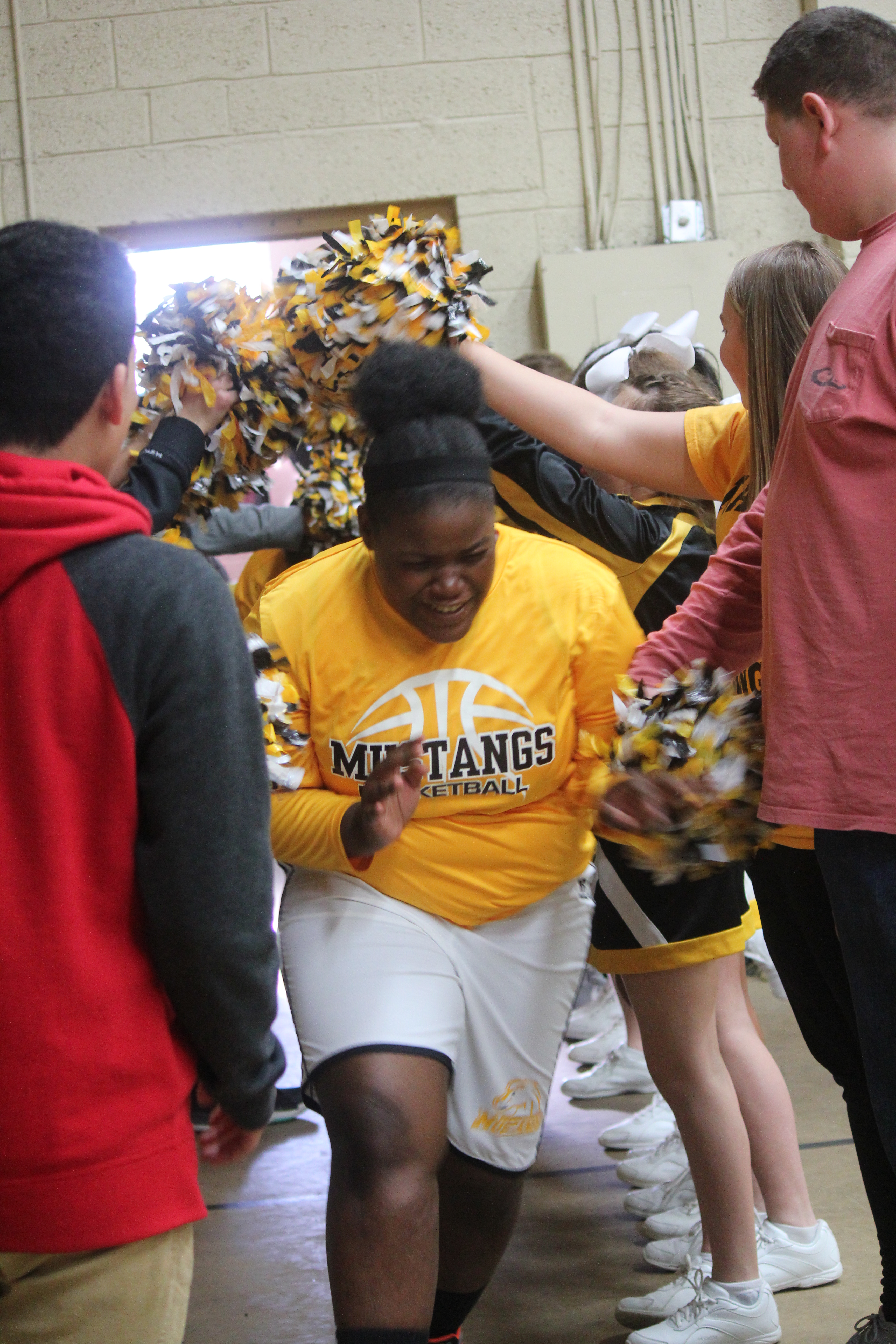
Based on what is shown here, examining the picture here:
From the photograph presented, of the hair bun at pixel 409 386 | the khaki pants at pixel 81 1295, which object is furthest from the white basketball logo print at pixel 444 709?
the khaki pants at pixel 81 1295

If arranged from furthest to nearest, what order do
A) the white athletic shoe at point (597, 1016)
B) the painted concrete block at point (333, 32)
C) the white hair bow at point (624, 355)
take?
1. the painted concrete block at point (333, 32)
2. the white athletic shoe at point (597, 1016)
3. the white hair bow at point (624, 355)

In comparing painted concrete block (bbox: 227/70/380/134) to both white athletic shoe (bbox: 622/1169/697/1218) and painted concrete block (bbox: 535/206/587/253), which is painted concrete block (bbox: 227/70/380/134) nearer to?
painted concrete block (bbox: 535/206/587/253)

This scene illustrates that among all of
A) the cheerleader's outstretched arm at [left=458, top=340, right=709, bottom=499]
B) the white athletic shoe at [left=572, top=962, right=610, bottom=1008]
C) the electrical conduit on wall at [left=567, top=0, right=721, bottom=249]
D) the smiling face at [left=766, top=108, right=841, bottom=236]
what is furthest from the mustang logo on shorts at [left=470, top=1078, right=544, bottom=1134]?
the electrical conduit on wall at [left=567, top=0, right=721, bottom=249]

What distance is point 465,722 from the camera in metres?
2.06

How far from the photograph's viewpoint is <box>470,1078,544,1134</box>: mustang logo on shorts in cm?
208

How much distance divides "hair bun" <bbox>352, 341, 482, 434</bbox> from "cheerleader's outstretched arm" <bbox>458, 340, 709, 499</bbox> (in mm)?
198

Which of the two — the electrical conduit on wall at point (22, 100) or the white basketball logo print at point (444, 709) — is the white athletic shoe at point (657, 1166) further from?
the electrical conduit on wall at point (22, 100)

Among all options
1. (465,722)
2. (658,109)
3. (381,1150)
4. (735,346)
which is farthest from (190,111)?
(381,1150)

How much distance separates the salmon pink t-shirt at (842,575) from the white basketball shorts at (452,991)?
62 centimetres

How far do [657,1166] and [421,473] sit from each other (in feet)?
6.23

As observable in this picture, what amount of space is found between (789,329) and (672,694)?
0.62m

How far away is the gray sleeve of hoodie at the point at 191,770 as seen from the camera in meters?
1.25

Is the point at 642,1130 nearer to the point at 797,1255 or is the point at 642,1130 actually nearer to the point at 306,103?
the point at 797,1255

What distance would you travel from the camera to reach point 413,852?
6.81 ft
